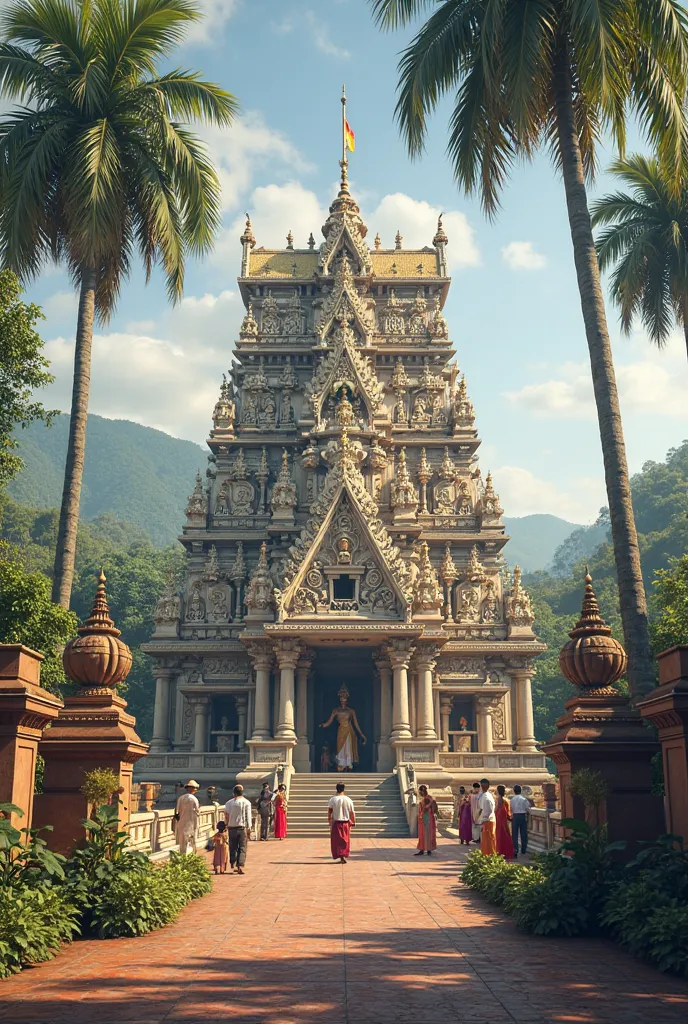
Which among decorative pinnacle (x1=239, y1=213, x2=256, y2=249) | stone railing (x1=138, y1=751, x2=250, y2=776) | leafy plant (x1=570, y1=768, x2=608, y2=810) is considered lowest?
leafy plant (x1=570, y1=768, x2=608, y2=810)

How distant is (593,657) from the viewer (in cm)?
1503

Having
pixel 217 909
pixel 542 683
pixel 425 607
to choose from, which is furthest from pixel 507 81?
pixel 542 683

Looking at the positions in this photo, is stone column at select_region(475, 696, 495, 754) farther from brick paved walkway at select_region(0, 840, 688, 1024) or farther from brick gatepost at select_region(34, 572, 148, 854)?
brick gatepost at select_region(34, 572, 148, 854)

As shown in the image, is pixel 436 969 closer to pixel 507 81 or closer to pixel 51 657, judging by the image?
pixel 51 657

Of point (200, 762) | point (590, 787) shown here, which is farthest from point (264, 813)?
point (590, 787)

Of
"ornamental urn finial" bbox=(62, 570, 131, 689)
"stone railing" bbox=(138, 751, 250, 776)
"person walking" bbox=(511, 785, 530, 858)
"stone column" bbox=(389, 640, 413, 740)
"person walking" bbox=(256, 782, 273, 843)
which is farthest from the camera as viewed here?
"stone railing" bbox=(138, 751, 250, 776)

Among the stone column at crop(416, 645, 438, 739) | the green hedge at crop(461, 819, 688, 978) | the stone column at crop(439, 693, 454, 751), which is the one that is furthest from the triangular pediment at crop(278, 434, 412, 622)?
the green hedge at crop(461, 819, 688, 978)

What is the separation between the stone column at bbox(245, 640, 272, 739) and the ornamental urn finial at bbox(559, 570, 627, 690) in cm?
2375

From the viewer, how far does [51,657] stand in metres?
21.0

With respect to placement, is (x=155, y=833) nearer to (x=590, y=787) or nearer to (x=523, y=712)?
(x=590, y=787)

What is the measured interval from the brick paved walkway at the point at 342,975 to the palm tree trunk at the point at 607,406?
20.3 feet

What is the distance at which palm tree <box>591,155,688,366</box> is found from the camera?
30.9 meters

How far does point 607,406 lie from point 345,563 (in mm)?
19521

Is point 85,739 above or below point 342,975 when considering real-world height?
above
